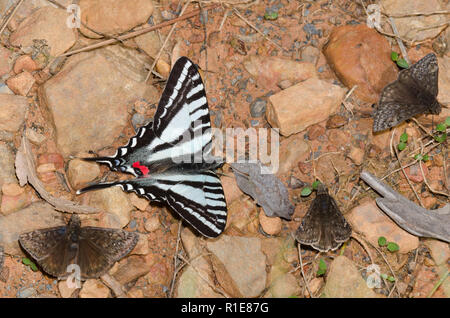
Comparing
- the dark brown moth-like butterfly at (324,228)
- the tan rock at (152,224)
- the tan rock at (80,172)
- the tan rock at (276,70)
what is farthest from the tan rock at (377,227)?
the tan rock at (80,172)

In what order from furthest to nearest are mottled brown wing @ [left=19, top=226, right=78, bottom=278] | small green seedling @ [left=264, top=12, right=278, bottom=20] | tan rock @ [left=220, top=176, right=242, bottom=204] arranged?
1. small green seedling @ [left=264, top=12, right=278, bottom=20]
2. tan rock @ [left=220, top=176, right=242, bottom=204]
3. mottled brown wing @ [left=19, top=226, right=78, bottom=278]

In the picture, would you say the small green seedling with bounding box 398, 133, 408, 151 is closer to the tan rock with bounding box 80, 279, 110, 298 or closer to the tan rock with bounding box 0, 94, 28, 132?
the tan rock with bounding box 80, 279, 110, 298

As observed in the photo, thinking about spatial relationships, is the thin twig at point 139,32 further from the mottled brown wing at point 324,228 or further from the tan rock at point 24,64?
the mottled brown wing at point 324,228

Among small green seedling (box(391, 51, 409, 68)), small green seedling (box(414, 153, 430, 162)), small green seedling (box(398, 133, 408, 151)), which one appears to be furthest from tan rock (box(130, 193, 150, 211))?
small green seedling (box(391, 51, 409, 68))

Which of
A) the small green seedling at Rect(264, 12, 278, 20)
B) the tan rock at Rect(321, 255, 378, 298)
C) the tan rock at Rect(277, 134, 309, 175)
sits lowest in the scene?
the tan rock at Rect(321, 255, 378, 298)

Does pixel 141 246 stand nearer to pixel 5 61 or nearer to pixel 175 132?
pixel 175 132

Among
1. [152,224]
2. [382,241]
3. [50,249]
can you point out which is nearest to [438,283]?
[382,241]
